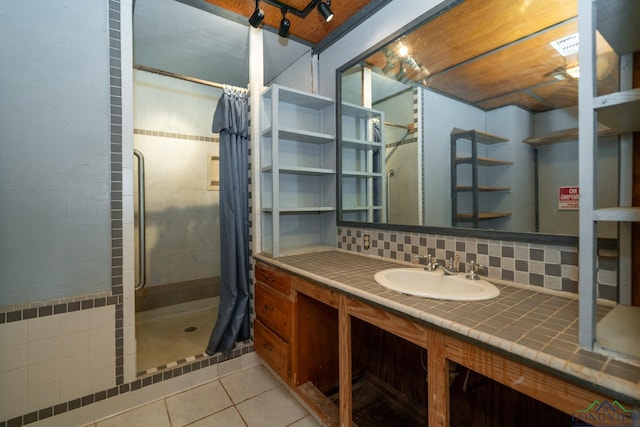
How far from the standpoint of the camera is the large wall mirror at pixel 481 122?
41.7 inches

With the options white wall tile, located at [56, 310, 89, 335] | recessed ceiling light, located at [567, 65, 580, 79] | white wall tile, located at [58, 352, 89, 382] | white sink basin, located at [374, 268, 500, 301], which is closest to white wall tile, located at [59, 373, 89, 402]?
white wall tile, located at [58, 352, 89, 382]

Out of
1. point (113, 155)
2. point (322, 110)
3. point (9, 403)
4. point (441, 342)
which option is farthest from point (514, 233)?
point (9, 403)

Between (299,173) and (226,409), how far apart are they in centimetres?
164

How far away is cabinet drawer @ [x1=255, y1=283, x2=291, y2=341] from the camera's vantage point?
5.37 feet

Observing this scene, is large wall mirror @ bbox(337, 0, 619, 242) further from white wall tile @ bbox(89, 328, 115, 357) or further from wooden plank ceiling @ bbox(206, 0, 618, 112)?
white wall tile @ bbox(89, 328, 115, 357)

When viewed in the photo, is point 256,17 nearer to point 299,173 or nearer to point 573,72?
point 299,173

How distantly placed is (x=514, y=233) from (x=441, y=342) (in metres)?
0.63

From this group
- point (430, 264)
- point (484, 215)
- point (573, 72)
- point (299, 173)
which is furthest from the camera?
point (299, 173)

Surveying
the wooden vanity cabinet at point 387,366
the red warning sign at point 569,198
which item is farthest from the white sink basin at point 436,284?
the red warning sign at point 569,198

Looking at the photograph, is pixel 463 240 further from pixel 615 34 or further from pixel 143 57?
pixel 143 57

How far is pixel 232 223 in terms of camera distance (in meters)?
2.01

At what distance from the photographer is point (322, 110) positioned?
2320mm

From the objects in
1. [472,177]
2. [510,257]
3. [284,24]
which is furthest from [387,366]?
[284,24]

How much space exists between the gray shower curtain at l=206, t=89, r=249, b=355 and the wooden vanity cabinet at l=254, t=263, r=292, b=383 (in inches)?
5.9
